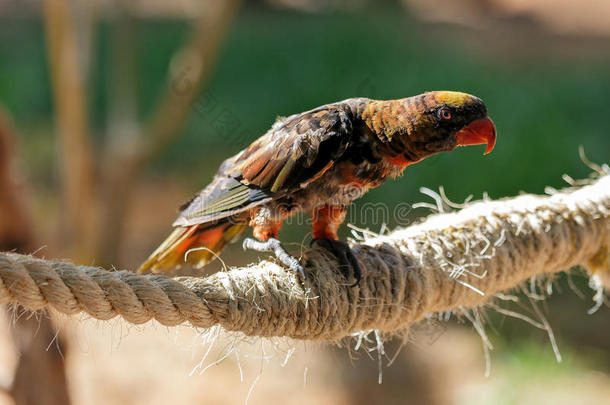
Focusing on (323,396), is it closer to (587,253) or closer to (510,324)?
(510,324)

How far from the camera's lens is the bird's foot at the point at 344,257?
1.48m

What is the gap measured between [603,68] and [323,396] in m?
5.44

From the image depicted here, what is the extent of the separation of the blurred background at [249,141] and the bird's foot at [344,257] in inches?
10.1

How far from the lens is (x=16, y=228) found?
2.50 meters

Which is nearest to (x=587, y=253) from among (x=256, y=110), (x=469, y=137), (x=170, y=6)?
(x=469, y=137)

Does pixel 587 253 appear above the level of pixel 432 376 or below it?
above

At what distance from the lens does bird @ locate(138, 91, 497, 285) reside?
158 centimetres

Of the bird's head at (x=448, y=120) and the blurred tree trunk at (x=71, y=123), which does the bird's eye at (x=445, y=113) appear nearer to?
the bird's head at (x=448, y=120)

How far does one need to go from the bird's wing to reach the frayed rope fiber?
228 millimetres

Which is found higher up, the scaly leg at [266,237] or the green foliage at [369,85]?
the scaly leg at [266,237]

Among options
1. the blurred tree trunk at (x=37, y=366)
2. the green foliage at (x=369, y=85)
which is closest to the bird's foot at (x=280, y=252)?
the blurred tree trunk at (x=37, y=366)

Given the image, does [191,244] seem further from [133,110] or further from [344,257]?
[133,110]

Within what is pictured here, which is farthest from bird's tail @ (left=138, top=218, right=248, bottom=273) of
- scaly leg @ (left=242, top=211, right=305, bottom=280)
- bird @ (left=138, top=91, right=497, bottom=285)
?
scaly leg @ (left=242, top=211, right=305, bottom=280)

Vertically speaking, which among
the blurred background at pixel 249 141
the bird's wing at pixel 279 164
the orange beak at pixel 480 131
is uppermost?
the bird's wing at pixel 279 164
